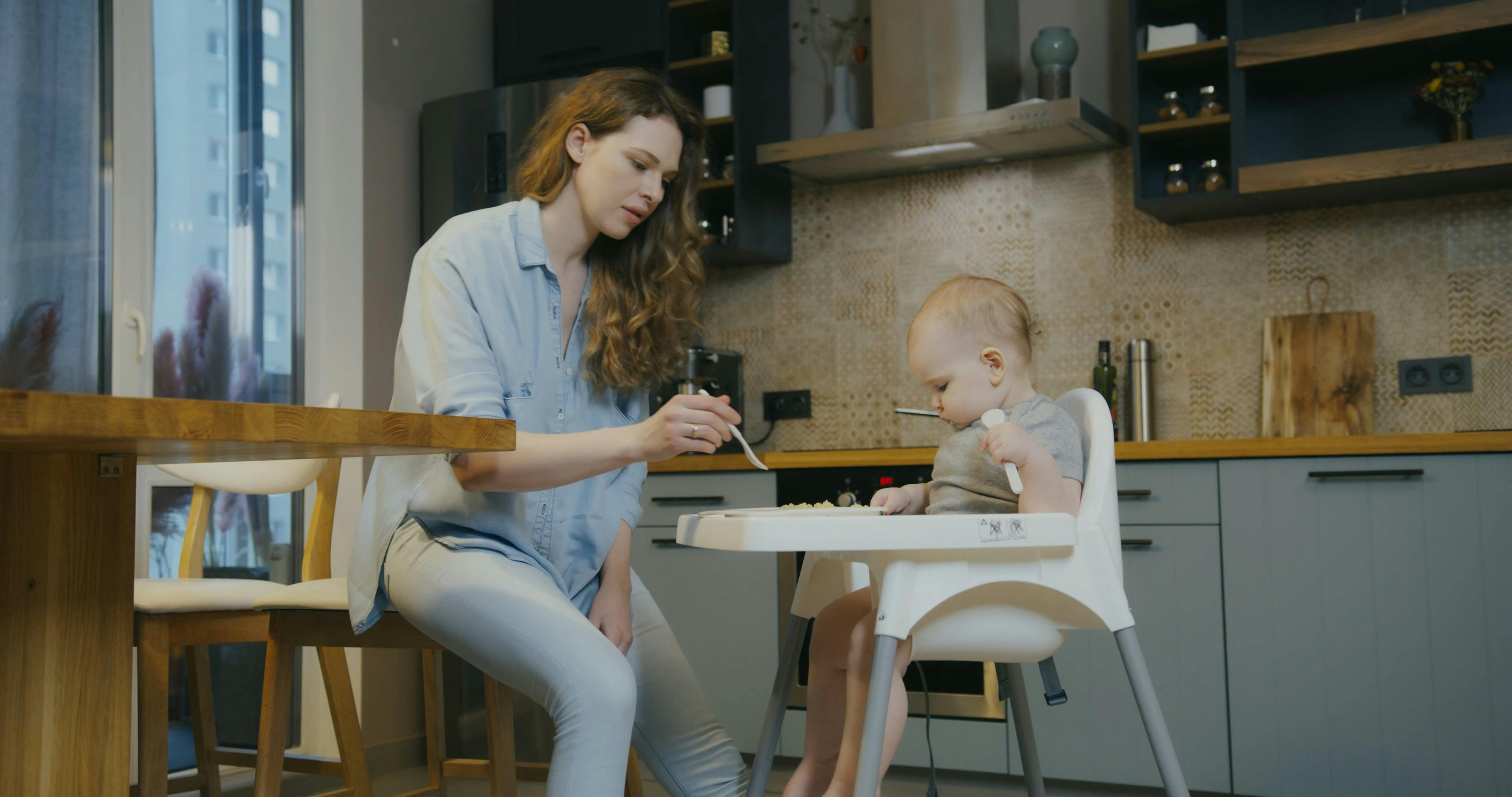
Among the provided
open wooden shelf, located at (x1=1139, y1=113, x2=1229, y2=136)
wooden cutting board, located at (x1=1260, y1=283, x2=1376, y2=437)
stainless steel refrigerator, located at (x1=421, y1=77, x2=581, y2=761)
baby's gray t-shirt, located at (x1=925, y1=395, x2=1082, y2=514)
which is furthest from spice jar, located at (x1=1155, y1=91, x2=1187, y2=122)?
baby's gray t-shirt, located at (x1=925, y1=395, x2=1082, y2=514)

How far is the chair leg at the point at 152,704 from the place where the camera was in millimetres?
1853

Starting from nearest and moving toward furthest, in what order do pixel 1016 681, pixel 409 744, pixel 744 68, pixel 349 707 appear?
1. pixel 1016 681
2. pixel 349 707
3. pixel 409 744
4. pixel 744 68

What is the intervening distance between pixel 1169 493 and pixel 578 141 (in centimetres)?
158

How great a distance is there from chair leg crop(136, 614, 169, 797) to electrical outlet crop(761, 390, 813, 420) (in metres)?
1.99

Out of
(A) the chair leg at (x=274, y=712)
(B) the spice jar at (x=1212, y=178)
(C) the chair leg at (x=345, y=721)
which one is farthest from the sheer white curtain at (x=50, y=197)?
(B) the spice jar at (x=1212, y=178)

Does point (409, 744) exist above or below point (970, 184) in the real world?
below

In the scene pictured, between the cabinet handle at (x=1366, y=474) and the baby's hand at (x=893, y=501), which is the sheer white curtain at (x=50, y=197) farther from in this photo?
the cabinet handle at (x=1366, y=474)

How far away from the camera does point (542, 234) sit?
1613 mm

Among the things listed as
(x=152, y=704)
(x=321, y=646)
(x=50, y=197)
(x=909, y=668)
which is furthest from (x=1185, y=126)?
(x=50, y=197)

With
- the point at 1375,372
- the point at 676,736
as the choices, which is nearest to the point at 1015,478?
the point at 676,736

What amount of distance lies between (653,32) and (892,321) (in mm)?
1129

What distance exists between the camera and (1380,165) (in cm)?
262

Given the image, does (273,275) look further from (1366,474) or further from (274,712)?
(1366,474)

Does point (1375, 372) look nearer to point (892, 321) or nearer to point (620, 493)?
point (892, 321)
